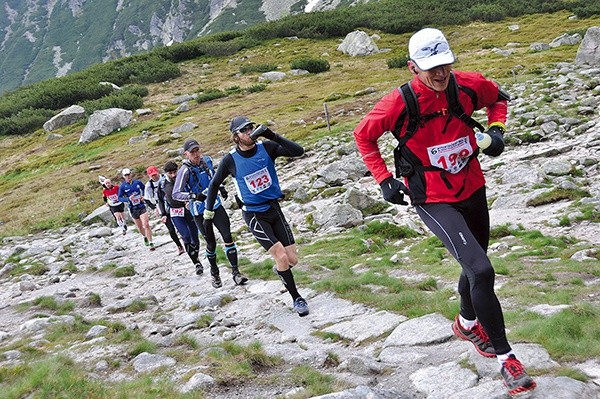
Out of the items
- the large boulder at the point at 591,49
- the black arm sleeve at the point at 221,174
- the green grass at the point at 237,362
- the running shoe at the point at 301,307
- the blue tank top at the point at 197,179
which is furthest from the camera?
the large boulder at the point at 591,49

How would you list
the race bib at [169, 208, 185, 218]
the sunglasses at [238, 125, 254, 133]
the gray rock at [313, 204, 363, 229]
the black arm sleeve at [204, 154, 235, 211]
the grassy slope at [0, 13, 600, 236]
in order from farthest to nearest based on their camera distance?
the grassy slope at [0, 13, 600, 236], the gray rock at [313, 204, 363, 229], the race bib at [169, 208, 185, 218], the black arm sleeve at [204, 154, 235, 211], the sunglasses at [238, 125, 254, 133]

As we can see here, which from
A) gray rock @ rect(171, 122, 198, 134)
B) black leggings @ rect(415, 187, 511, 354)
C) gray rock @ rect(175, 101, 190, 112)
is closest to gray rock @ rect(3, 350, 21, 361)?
black leggings @ rect(415, 187, 511, 354)

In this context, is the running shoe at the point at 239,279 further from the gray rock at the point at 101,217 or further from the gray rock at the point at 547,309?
the gray rock at the point at 101,217

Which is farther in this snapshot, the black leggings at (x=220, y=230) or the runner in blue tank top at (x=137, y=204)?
the runner in blue tank top at (x=137, y=204)

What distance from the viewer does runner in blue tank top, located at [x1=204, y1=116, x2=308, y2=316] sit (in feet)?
30.5

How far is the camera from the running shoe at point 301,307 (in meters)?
9.02

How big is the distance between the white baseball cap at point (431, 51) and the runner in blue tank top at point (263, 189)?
4524 mm

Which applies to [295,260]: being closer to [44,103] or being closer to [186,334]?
[186,334]

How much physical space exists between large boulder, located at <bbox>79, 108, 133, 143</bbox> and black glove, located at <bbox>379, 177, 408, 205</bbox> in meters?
51.8

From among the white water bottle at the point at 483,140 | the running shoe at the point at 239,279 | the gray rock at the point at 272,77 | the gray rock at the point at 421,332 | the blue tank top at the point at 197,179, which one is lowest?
the running shoe at the point at 239,279

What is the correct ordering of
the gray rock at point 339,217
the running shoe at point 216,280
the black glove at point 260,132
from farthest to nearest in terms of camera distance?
the gray rock at point 339,217 → the running shoe at point 216,280 → the black glove at point 260,132

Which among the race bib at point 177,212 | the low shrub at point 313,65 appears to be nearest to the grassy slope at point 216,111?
the low shrub at point 313,65

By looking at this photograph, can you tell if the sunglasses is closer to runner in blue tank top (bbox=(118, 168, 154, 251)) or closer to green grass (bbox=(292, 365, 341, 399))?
green grass (bbox=(292, 365, 341, 399))

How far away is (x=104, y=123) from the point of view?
5338 centimetres
